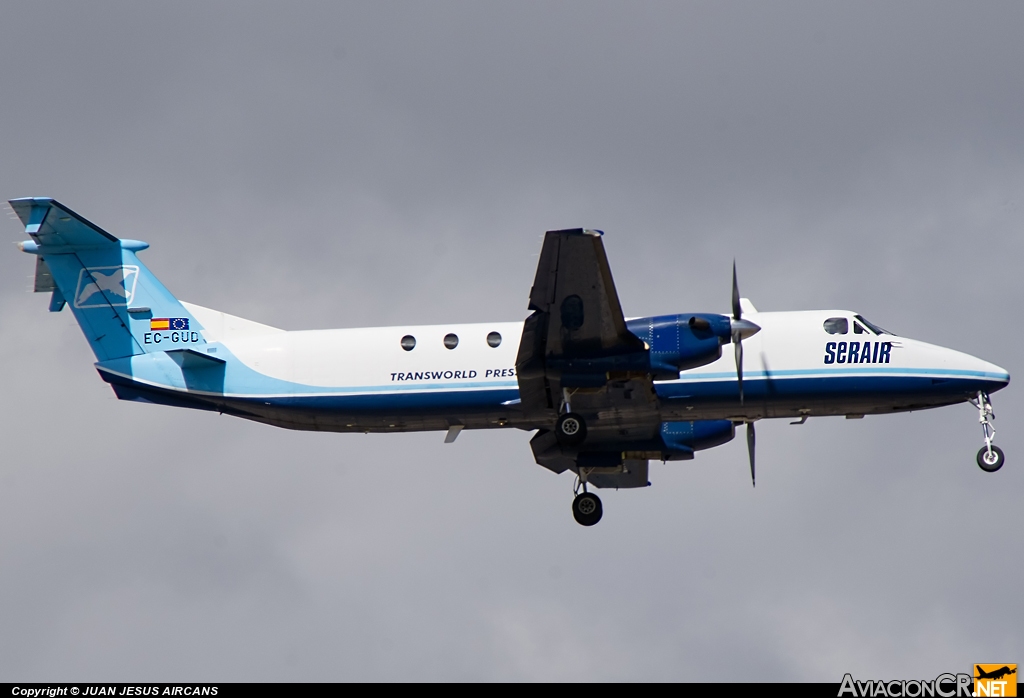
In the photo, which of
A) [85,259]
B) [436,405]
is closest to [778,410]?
[436,405]

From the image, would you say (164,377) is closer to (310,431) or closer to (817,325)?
(310,431)

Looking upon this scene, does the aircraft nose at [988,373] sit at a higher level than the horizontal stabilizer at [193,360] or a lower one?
lower

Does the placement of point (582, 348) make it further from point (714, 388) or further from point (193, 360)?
point (193, 360)

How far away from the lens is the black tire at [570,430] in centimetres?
2691

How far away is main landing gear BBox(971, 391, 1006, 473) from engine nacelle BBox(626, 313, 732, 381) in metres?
6.33

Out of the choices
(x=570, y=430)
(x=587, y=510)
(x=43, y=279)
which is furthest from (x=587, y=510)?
(x=43, y=279)

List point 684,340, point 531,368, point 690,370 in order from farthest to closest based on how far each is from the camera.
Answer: point 690,370, point 531,368, point 684,340

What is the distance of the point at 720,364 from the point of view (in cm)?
2703

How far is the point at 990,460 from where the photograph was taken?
1083 inches

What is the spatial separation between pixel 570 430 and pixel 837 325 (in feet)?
20.6

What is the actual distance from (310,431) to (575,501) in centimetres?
641

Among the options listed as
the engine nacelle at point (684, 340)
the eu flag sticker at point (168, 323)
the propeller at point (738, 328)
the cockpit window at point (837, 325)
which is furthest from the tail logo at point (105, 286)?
the cockpit window at point (837, 325)

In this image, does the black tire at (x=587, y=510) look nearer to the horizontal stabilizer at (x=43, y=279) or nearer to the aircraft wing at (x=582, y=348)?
the aircraft wing at (x=582, y=348)

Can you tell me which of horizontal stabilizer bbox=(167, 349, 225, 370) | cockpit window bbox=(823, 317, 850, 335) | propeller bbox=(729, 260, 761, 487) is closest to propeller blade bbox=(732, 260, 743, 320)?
propeller bbox=(729, 260, 761, 487)
